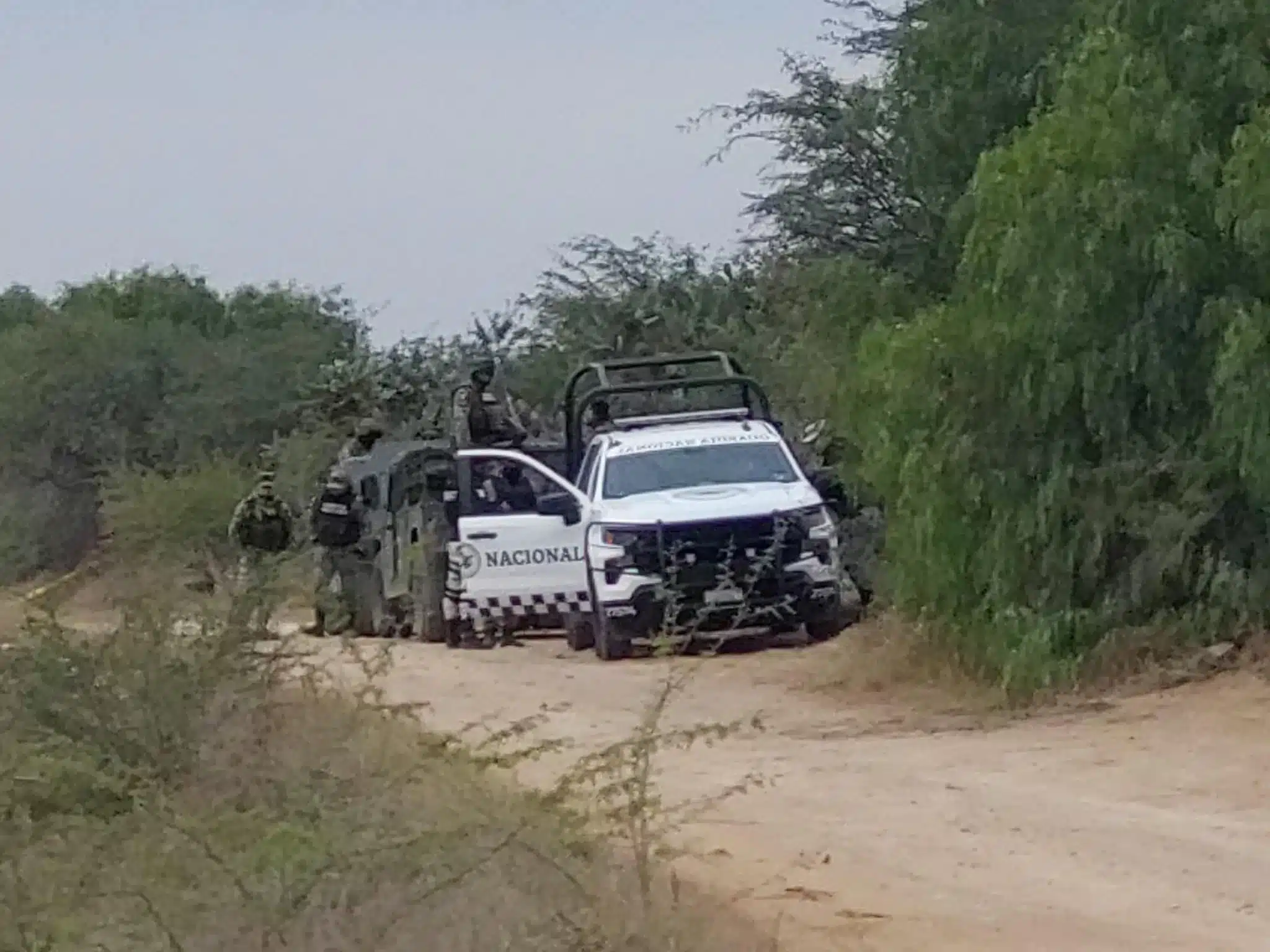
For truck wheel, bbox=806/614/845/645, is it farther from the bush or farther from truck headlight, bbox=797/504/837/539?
the bush

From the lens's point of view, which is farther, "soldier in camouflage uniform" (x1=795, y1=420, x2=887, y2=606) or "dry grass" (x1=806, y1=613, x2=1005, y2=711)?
"soldier in camouflage uniform" (x1=795, y1=420, x2=887, y2=606)

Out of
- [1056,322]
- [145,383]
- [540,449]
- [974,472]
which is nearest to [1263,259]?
[1056,322]

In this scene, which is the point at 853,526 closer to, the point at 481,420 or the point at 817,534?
the point at 817,534

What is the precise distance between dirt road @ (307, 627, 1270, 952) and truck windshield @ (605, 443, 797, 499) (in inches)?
162

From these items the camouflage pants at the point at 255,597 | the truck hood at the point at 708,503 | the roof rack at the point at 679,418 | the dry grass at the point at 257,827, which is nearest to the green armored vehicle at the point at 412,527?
the roof rack at the point at 679,418

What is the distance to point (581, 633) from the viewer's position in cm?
2028

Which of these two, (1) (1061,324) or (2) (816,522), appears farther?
(2) (816,522)

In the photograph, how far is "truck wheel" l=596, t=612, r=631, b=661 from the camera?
1909cm

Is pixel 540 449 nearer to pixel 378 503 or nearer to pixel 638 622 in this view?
pixel 378 503

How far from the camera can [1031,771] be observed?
11547 mm

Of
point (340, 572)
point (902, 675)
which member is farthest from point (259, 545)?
point (902, 675)

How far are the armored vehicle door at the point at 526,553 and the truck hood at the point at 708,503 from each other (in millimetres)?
529

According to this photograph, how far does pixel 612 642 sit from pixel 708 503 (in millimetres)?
1340

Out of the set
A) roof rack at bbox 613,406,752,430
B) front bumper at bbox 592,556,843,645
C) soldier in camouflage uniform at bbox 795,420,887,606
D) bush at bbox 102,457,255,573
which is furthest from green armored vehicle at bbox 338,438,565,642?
soldier in camouflage uniform at bbox 795,420,887,606
